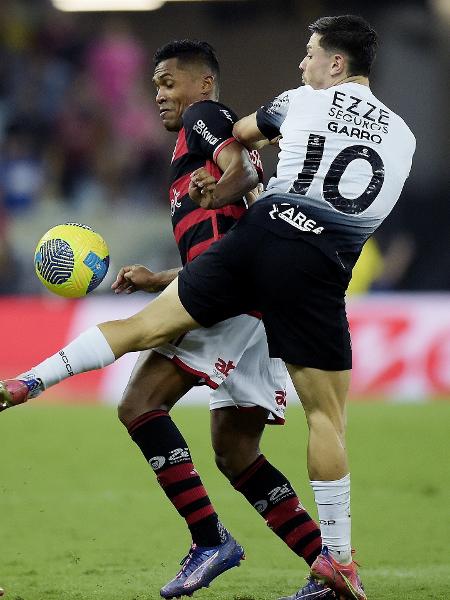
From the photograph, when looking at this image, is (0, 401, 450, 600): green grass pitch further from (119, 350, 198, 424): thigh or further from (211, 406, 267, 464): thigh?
(119, 350, 198, 424): thigh

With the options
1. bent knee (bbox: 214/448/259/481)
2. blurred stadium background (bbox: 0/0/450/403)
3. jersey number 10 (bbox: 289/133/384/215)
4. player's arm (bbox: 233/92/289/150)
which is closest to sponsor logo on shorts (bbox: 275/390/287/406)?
bent knee (bbox: 214/448/259/481)

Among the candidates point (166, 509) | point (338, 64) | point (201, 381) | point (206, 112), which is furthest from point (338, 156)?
point (166, 509)

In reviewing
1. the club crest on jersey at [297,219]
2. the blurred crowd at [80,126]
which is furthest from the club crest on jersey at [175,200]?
the blurred crowd at [80,126]

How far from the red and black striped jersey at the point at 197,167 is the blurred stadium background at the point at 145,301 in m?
1.66

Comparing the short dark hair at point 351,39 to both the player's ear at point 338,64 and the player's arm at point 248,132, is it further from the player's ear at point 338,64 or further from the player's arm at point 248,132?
the player's arm at point 248,132

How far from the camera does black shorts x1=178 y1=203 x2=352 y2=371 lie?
483cm

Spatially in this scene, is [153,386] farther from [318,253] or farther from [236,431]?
[318,253]

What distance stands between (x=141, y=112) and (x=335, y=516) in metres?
13.1

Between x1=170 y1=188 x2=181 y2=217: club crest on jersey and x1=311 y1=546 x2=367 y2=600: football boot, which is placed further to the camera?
x1=170 y1=188 x2=181 y2=217: club crest on jersey

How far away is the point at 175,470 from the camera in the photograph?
536 cm

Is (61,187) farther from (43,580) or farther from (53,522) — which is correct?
(43,580)

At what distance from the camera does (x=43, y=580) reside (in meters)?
5.71

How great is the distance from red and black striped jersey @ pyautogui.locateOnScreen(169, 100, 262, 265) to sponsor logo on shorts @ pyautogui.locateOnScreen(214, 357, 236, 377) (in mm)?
510

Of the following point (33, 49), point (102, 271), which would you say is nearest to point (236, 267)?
point (102, 271)
